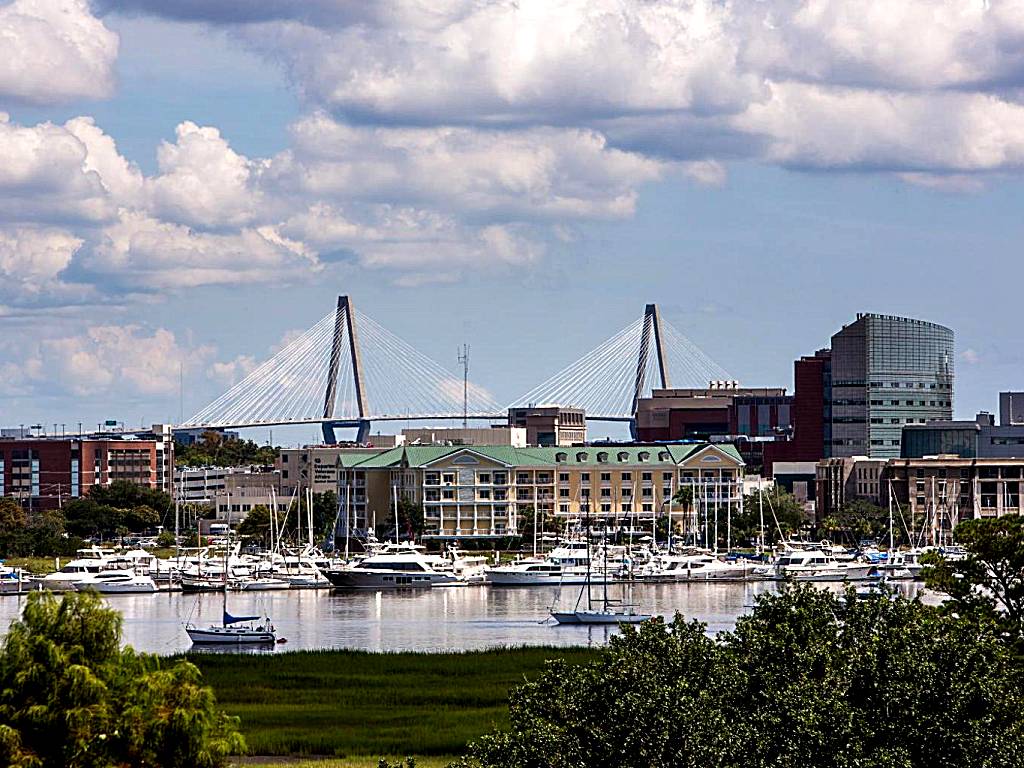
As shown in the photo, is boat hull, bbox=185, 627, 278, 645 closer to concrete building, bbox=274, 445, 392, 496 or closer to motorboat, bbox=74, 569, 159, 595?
motorboat, bbox=74, 569, 159, 595

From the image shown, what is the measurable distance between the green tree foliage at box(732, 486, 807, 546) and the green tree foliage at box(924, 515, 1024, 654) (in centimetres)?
9543

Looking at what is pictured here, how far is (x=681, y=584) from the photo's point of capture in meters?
A: 110

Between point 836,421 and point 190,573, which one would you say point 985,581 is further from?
point 836,421

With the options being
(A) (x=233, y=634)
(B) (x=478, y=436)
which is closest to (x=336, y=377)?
(B) (x=478, y=436)

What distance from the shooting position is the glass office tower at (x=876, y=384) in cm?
16938

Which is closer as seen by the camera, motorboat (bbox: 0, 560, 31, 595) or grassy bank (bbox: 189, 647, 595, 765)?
grassy bank (bbox: 189, 647, 595, 765)

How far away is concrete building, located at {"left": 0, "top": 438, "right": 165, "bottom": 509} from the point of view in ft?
575

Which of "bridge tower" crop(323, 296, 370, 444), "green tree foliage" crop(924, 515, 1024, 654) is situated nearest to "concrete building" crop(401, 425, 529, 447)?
"bridge tower" crop(323, 296, 370, 444)

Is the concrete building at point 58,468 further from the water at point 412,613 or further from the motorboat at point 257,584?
the water at point 412,613

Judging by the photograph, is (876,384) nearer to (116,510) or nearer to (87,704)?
(116,510)

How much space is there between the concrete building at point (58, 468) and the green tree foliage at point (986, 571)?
460 ft

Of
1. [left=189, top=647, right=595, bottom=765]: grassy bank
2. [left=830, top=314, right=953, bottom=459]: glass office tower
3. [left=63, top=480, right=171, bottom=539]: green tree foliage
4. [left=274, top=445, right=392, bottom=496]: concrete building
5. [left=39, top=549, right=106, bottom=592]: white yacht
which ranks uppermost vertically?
[left=830, top=314, right=953, bottom=459]: glass office tower

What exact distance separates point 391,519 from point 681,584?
44.5 m

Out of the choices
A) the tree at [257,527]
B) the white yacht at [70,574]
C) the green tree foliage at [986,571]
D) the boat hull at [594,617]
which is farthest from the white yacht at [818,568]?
the green tree foliage at [986,571]
